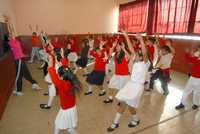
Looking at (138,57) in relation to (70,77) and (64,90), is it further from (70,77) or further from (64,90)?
(64,90)

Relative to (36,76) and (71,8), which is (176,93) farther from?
(71,8)

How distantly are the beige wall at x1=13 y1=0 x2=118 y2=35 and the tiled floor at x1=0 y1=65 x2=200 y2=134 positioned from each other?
5.13 metres

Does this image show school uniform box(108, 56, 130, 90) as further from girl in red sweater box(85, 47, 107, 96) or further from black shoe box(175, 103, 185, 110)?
black shoe box(175, 103, 185, 110)

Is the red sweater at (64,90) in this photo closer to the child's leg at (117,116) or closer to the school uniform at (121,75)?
the child's leg at (117,116)

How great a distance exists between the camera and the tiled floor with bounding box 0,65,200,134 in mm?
2829

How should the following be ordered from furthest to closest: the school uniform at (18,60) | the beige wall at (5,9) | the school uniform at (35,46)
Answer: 1. the school uniform at (35,46)
2. the beige wall at (5,9)
3. the school uniform at (18,60)

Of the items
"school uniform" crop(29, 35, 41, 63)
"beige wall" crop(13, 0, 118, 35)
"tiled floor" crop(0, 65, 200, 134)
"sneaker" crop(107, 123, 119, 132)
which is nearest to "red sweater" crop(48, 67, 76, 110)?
"tiled floor" crop(0, 65, 200, 134)

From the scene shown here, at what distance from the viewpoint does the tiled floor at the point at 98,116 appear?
283 cm

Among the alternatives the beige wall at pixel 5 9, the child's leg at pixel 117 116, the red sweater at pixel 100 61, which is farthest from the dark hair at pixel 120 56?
the beige wall at pixel 5 9

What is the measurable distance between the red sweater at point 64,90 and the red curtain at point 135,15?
6.49m

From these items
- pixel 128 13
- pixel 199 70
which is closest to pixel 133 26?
pixel 128 13

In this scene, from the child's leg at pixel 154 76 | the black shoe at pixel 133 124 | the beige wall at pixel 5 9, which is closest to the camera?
the black shoe at pixel 133 124

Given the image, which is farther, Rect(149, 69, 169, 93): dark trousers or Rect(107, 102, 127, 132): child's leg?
Rect(149, 69, 169, 93): dark trousers

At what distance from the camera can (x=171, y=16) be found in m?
6.71
